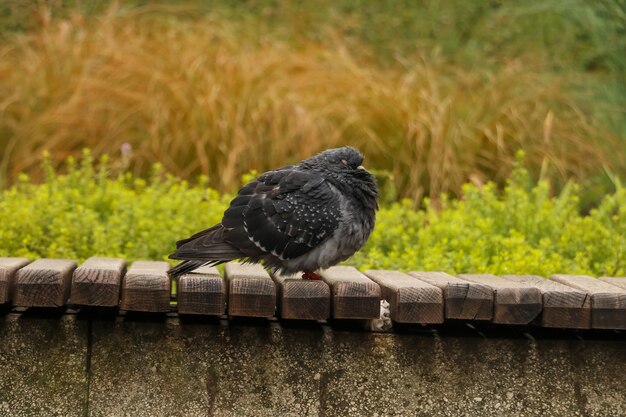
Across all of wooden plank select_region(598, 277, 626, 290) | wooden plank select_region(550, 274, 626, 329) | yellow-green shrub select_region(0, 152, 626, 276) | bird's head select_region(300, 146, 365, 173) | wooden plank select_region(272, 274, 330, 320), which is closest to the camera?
wooden plank select_region(272, 274, 330, 320)

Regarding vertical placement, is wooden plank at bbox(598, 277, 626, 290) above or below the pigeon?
below

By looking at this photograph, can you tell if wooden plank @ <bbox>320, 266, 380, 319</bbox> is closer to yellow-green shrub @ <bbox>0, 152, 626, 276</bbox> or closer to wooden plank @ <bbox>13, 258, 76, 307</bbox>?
wooden plank @ <bbox>13, 258, 76, 307</bbox>

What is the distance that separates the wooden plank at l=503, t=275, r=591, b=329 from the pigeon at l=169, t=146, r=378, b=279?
0.74 metres

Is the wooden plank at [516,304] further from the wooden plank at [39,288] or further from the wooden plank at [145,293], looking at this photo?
the wooden plank at [39,288]

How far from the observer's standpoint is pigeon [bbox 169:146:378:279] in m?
3.52

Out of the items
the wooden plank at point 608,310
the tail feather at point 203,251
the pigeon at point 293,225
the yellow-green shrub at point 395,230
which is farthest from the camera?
the yellow-green shrub at point 395,230

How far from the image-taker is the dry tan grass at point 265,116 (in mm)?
6379

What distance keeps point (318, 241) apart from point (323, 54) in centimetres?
449

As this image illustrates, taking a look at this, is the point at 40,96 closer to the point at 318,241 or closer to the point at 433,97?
the point at 433,97

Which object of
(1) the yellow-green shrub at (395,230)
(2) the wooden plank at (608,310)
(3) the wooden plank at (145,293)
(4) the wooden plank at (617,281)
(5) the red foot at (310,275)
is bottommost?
(1) the yellow-green shrub at (395,230)

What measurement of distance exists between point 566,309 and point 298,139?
11.1 feet

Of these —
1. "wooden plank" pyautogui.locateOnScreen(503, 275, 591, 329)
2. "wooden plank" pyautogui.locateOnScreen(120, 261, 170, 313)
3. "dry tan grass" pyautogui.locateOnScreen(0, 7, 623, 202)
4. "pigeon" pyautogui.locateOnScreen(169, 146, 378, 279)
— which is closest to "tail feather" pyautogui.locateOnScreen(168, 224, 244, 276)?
"pigeon" pyautogui.locateOnScreen(169, 146, 378, 279)

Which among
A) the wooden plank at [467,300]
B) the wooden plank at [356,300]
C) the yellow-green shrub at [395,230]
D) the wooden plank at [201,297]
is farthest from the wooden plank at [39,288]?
the yellow-green shrub at [395,230]

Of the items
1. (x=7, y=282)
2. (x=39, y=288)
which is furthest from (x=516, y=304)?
(x=7, y=282)
